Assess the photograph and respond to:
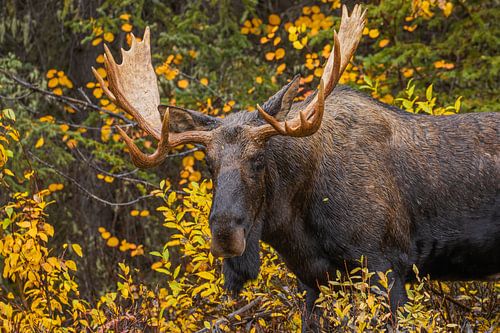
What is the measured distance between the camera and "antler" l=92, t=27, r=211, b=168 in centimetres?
529

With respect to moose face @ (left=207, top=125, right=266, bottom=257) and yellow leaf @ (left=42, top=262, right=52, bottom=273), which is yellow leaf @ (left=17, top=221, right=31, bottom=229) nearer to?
yellow leaf @ (left=42, top=262, right=52, bottom=273)

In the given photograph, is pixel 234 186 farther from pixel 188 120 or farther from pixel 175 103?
pixel 175 103

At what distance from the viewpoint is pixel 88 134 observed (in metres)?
12.1

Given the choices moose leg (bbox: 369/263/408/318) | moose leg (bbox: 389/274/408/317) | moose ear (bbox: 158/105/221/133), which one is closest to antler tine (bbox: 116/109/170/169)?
moose ear (bbox: 158/105/221/133)

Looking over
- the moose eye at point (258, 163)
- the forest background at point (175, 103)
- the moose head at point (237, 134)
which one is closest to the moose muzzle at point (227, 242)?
the moose head at point (237, 134)

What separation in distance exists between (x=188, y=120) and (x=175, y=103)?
4523mm

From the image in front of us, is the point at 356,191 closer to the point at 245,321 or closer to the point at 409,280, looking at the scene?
the point at 409,280

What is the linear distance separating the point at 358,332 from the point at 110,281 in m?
7.17

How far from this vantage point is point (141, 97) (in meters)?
5.93

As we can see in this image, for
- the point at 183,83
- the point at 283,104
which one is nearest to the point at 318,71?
the point at 183,83

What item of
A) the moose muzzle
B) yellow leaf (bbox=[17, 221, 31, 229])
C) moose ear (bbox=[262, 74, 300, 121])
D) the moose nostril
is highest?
moose ear (bbox=[262, 74, 300, 121])

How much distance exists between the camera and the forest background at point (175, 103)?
19.1 ft

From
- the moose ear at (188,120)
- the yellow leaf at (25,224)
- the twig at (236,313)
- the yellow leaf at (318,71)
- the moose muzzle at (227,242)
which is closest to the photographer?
the moose muzzle at (227,242)

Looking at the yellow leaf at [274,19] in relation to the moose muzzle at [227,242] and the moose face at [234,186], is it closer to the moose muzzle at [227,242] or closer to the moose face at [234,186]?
the moose face at [234,186]
